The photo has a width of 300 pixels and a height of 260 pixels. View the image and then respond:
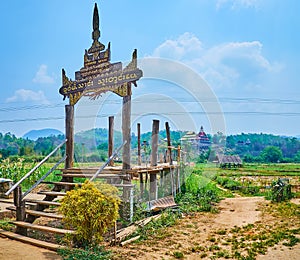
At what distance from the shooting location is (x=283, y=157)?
5275 centimetres

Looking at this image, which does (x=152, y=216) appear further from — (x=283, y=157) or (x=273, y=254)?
(x=283, y=157)

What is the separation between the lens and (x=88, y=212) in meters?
5.20

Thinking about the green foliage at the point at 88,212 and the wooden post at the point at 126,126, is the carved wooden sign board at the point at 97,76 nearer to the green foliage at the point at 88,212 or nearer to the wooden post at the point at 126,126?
the wooden post at the point at 126,126

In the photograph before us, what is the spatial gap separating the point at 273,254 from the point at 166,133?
17.6ft

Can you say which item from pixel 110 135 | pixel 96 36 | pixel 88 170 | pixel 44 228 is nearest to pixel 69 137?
pixel 88 170

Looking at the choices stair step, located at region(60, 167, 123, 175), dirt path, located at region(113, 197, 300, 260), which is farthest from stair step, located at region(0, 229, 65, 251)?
stair step, located at region(60, 167, 123, 175)

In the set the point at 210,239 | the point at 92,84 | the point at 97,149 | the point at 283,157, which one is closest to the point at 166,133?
the point at 97,149

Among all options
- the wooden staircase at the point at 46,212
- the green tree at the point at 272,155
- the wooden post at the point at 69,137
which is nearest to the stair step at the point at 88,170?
the wooden staircase at the point at 46,212

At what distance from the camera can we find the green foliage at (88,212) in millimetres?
5230

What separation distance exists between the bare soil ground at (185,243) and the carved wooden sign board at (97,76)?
3.26 metres

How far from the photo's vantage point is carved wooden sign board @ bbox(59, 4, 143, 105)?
7379 mm

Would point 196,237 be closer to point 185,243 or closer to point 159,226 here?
point 185,243

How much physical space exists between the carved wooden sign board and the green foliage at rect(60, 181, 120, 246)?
278 cm

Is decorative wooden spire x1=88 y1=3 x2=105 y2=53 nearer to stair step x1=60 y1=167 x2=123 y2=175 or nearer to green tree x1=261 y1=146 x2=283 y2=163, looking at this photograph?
stair step x1=60 y1=167 x2=123 y2=175
